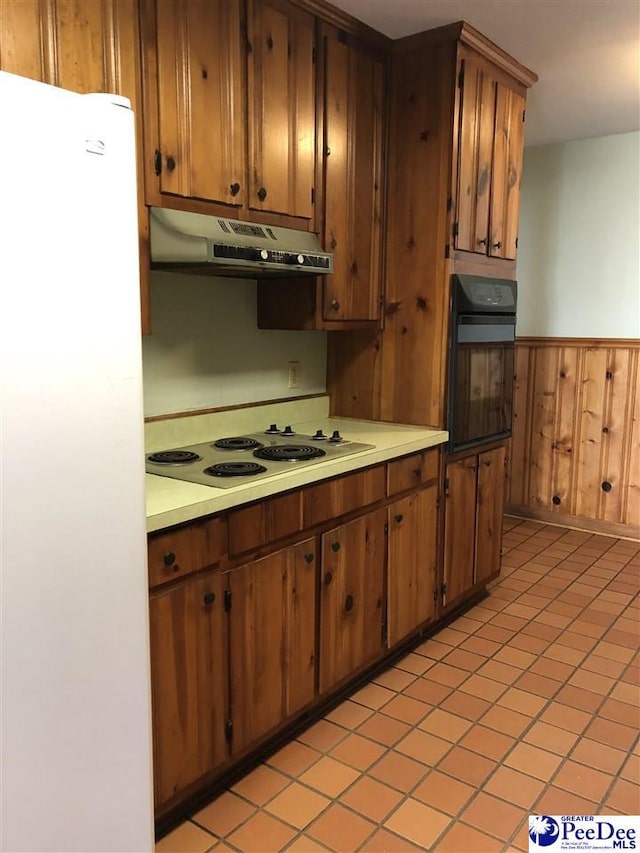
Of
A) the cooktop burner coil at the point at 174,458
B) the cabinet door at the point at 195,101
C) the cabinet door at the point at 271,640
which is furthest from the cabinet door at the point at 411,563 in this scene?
the cabinet door at the point at 195,101

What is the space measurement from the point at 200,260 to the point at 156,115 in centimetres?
41

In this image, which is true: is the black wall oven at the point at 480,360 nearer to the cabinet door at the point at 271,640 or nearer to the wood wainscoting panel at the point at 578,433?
the cabinet door at the point at 271,640

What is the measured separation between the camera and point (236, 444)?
2498mm

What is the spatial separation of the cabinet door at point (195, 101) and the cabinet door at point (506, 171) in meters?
1.36

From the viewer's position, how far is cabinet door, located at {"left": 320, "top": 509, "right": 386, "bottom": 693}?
2.31 metres

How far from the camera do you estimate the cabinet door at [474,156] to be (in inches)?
110

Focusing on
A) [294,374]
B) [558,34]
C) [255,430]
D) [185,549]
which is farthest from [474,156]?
[185,549]

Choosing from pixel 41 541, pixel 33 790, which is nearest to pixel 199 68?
pixel 41 541

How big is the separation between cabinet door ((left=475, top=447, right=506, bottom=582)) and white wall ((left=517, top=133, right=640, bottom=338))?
153 cm

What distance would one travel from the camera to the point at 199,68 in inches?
79.4

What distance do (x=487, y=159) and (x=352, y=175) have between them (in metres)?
0.68

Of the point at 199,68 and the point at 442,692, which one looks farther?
the point at 442,692

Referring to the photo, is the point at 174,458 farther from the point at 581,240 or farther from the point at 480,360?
the point at 581,240

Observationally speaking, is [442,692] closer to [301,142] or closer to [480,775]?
[480,775]
